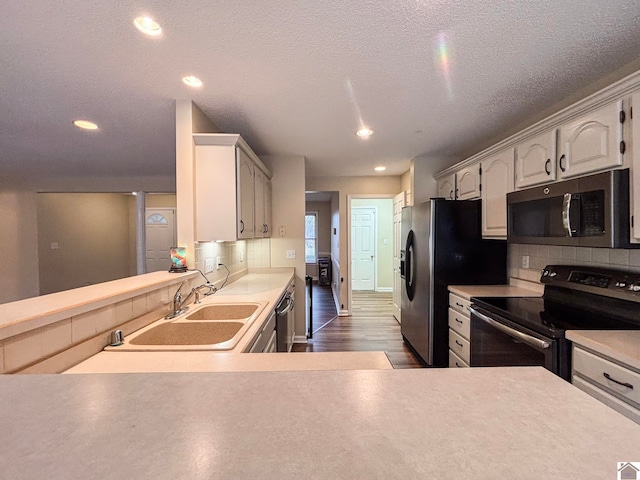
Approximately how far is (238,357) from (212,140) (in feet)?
5.14

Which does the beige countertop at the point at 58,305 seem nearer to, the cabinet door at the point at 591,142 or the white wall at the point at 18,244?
the cabinet door at the point at 591,142

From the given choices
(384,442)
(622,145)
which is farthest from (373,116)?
(384,442)

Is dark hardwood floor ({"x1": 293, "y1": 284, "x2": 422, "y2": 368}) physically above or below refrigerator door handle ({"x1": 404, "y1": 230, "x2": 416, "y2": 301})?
below

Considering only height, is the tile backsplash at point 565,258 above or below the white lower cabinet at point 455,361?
above

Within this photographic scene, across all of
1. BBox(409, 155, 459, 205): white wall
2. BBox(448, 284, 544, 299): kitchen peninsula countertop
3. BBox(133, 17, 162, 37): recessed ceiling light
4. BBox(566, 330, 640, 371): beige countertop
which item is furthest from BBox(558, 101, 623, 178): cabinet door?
BBox(133, 17, 162, 37): recessed ceiling light

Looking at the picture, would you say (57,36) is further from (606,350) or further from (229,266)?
(606,350)

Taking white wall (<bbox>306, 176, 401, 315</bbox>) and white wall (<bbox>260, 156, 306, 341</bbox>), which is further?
white wall (<bbox>306, 176, 401, 315</bbox>)

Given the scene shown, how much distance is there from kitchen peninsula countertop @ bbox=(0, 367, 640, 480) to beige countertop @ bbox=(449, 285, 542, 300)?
1.77 m

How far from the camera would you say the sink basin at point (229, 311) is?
5.88 feet

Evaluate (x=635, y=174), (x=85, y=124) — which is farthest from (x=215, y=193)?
(x=635, y=174)

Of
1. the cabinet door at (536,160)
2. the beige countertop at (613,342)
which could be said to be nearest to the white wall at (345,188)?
the cabinet door at (536,160)

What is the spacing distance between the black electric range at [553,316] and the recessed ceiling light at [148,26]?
2.39m

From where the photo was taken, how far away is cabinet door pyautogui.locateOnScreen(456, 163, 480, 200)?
8.36 ft

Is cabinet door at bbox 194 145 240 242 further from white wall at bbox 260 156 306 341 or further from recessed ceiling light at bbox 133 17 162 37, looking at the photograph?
white wall at bbox 260 156 306 341
